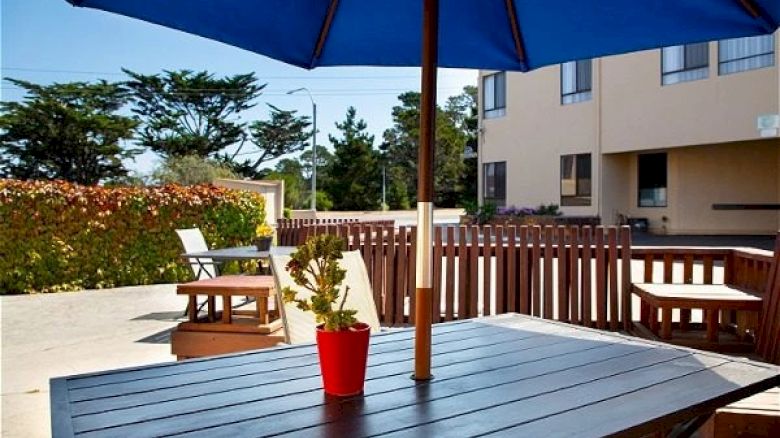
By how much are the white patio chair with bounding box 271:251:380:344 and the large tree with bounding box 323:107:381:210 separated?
35.7m

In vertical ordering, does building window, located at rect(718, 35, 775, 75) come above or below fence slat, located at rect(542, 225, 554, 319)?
above

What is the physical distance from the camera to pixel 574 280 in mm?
5336

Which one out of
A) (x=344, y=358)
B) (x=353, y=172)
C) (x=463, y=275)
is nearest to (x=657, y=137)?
(x=463, y=275)

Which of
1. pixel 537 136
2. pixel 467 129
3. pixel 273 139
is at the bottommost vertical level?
pixel 537 136

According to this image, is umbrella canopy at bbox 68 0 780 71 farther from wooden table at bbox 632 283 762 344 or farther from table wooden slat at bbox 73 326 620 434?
wooden table at bbox 632 283 762 344

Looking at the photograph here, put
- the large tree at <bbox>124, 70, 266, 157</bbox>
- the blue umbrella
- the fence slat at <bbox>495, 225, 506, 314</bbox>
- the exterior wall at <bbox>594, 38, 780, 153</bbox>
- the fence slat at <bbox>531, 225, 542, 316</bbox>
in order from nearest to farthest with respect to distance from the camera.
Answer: the blue umbrella < the fence slat at <bbox>531, 225, 542, 316</bbox> < the fence slat at <bbox>495, 225, 506, 314</bbox> < the exterior wall at <bbox>594, 38, 780, 153</bbox> < the large tree at <bbox>124, 70, 266, 157</bbox>

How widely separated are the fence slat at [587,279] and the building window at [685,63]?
42.3 ft

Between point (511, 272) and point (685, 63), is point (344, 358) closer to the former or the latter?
point (511, 272)

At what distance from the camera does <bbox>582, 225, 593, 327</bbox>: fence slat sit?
526 centimetres

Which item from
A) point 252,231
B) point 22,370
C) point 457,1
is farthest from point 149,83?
point 457,1

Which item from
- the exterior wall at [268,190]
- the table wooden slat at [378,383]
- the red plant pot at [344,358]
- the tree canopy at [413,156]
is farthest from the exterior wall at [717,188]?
the tree canopy at [413,156]

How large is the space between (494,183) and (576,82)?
5.08m

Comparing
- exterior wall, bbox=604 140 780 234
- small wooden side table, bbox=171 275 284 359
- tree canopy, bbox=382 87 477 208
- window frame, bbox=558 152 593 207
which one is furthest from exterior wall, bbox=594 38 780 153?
tree canopy, bbox=382 87 477 208

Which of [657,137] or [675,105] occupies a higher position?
[675,105]
